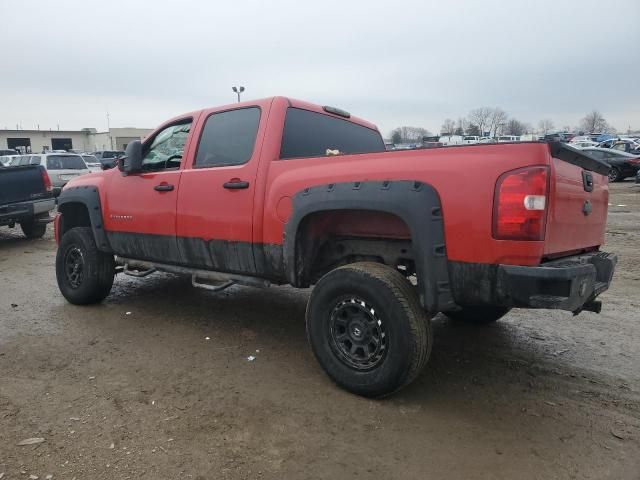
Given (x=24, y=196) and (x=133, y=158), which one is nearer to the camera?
(x=133, y=158)

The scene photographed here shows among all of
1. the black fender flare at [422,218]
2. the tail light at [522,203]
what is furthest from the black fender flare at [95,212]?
the tail light at [522,203]

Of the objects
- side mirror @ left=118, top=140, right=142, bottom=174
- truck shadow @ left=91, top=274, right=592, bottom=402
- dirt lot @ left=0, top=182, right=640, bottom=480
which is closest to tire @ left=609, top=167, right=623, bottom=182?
dirt lot @ left=0, top=182, right=640, bottom=480

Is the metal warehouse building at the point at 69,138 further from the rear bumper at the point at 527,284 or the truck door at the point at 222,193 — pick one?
the rear bumper at the point at 527,284

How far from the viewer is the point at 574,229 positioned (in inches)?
119

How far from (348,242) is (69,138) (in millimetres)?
76052

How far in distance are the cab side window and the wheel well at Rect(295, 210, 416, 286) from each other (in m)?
1.70

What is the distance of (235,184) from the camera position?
3.84 metres

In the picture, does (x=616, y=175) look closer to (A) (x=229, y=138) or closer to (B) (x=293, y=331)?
(B) (x=293, y=331)

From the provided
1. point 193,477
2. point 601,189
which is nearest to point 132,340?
point 193,477

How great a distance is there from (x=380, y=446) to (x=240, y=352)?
168 cm

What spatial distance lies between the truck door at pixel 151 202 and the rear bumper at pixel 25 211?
5.59 m

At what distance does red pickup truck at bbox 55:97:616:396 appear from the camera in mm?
2641

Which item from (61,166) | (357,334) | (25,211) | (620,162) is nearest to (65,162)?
(61,166)

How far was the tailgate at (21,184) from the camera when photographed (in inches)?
366
